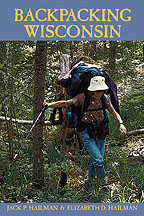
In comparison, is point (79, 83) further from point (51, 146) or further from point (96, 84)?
point (51, 146)

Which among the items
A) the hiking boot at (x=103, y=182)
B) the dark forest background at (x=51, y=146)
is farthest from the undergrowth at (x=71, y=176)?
the hiking boot at (x=103, y=182)

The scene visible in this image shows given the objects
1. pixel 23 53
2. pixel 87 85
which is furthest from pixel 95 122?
pixel 23 53

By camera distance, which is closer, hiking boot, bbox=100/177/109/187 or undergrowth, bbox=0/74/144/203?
undergrowth, bbox=0/74/144/203

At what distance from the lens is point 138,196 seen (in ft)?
15.8

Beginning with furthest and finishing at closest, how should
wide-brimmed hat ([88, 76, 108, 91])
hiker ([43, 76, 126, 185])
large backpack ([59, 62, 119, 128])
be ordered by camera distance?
large backpack ([59, 62, 119, 128]), hiker ([43, 76, 126, 185]), wide-brimmed hat ([88, 76, 108, 91])

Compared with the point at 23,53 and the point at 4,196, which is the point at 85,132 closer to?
the point at 4,196

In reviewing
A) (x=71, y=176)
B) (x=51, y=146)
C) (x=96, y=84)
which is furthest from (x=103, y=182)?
(x=51, y=146)

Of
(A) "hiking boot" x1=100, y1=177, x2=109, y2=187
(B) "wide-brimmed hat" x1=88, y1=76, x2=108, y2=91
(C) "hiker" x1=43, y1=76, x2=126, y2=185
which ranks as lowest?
(A) "hiking boot" x1=100, y1=177, x2=109, y2=187

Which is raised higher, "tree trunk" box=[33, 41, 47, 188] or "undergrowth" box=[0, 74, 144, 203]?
"tree trunk" box=[33, 41, 47, 188]

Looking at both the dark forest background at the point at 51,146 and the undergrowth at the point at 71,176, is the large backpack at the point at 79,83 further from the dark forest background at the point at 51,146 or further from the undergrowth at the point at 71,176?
the undergrowth at the point at 71,176

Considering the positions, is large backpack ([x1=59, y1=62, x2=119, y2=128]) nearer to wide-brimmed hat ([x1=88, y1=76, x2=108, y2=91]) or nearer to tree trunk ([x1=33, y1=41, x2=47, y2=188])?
wide-brimmed hat ([x1=88, y1=76, x2=108, y2=91])

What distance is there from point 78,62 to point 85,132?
1660 millimetres

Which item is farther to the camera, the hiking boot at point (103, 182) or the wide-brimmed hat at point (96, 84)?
the hiking boot at point (103, 182)

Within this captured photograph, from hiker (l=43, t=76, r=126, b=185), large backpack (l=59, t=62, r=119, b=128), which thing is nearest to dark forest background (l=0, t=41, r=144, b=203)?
hiker (l=43, t=76, r=126, b=185)
